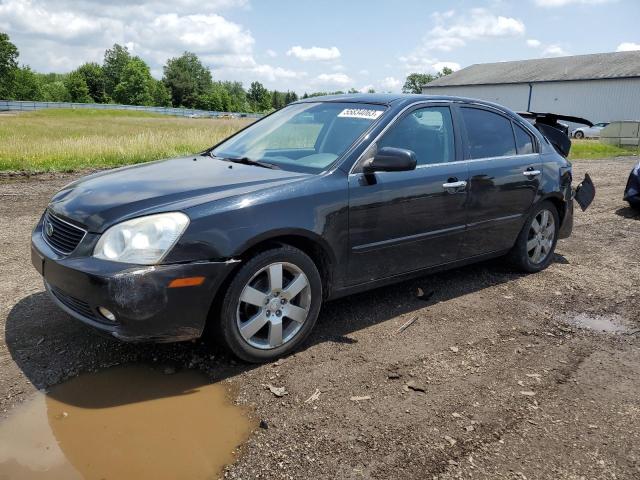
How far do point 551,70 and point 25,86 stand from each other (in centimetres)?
8749

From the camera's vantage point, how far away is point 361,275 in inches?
156

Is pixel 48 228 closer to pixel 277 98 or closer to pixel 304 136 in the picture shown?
pixel 304 136

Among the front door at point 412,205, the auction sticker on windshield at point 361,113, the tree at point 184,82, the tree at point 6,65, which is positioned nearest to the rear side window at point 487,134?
the front door at point 412,205

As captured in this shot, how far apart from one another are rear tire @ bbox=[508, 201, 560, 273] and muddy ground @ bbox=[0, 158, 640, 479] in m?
0.25

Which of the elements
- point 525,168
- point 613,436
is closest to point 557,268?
point 525,168

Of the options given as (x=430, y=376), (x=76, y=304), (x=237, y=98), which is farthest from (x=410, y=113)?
(x=237, y=98)

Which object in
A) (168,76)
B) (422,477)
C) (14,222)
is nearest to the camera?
(422,477)

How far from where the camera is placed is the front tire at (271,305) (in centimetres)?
327

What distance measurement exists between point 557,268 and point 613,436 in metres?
3.19

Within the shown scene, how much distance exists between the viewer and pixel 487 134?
494cm

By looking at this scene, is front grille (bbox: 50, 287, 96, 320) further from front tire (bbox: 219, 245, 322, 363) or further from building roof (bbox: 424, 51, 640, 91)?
building roof (bbox: 424, 51, 640, 91)

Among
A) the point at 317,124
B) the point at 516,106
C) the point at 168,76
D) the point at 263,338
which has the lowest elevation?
the point at 263,338

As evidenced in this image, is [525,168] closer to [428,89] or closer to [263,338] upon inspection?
[263,338]

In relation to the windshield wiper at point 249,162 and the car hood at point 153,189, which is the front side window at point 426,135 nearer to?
the windshield wiper at point 249,162
